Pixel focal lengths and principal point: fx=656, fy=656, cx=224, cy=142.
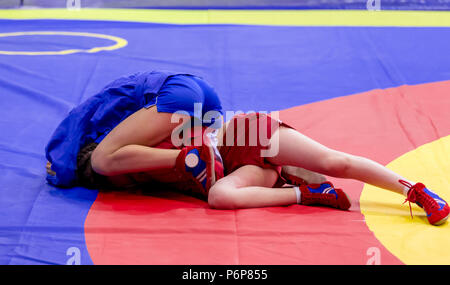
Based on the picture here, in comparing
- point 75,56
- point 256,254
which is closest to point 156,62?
point 75,56

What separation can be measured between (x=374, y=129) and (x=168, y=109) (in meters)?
1.21

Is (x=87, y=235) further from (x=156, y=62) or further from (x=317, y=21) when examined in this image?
(x=317, y=21)

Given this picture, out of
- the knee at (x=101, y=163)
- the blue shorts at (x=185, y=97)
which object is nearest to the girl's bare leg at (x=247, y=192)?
the blue shorts at (x=185, y=97)

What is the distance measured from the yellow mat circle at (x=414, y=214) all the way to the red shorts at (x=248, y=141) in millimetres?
403

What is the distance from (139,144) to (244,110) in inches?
40.7

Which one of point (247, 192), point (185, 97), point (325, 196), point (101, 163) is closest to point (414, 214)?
point (325, 196)

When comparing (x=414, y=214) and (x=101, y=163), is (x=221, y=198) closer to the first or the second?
(x=101, y=163)

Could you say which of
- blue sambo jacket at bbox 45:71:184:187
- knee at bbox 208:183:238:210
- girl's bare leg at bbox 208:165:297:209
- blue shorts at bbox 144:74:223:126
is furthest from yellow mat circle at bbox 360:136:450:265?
blue sambo jacket at bbox 45:71:184:187

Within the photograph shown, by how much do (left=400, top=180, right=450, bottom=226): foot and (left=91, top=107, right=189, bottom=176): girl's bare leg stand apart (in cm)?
85

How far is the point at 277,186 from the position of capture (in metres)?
2.53

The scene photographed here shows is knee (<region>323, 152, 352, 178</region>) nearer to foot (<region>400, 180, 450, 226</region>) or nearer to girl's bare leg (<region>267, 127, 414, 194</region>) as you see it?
girl's bare leg (<region>267, 127, 414, 194</region>)

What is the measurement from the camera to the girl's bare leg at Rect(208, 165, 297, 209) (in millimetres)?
2318

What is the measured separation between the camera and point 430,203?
227cm

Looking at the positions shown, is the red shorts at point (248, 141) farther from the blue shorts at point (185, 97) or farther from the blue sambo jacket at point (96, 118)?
the blue sambo jacket at point (96, 118)
